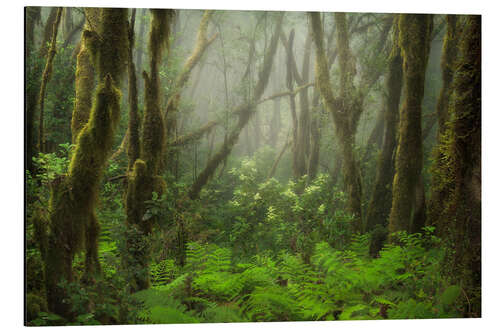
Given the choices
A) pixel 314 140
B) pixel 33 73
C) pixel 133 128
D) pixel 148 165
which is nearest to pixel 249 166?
pixel 314 140

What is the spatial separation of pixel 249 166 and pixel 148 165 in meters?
1.10

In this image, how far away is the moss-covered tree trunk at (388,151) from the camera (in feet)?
14.6

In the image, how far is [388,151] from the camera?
14.7 feet

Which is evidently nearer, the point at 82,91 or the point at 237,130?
the point at 82,91

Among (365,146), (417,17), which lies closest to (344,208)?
(365,146)

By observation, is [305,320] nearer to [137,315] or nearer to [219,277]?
[219,277]

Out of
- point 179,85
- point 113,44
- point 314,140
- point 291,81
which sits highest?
point 113,44

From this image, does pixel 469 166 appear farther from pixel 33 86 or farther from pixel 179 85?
pixel 33 86

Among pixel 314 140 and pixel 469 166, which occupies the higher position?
pixel 314 140

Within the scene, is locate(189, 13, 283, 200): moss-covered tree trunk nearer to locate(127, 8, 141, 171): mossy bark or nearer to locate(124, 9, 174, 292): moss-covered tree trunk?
locate(124, 9, 174, 292): moss-covered tree trunk

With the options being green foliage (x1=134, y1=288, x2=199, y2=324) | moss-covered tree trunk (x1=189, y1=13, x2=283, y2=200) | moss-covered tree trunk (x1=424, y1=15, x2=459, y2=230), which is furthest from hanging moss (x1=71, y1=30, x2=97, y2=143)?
moss-covered tree trunk (x1=424, y1=15, x2=459, y2=230)

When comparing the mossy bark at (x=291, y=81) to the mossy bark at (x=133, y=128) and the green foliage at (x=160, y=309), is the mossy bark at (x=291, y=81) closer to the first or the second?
the mossy bark at (x=133, y=128)

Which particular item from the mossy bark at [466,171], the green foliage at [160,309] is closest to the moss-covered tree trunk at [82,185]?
the green foliage at [160,309]

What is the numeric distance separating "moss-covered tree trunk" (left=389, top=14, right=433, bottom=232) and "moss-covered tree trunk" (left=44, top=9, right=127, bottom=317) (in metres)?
3.26
